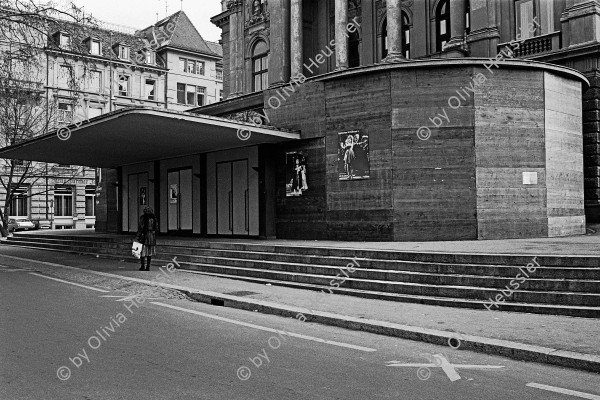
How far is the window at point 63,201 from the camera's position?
5469 centimetres

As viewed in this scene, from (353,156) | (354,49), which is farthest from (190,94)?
(353,156)

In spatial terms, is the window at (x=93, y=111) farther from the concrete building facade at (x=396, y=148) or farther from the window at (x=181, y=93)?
the concrete building facade at (x=396, y=148)

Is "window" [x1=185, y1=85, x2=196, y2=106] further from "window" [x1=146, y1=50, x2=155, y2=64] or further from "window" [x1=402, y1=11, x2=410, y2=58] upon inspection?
"window" [x1=402, y1=11, x2=410, y2=58]

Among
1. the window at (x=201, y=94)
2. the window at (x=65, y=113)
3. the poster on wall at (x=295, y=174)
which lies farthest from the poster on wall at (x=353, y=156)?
the window at (x=201, y=94)

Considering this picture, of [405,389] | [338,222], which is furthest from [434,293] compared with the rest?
[338,222]

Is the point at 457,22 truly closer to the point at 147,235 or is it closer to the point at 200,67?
the point at 147,235

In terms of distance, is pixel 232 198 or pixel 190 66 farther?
pixel 190 66

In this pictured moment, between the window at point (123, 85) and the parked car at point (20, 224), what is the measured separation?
16.6 metres

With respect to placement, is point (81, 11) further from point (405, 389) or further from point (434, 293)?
point (405, 389)

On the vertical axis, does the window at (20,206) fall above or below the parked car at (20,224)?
above

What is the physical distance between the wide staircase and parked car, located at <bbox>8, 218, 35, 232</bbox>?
3818 cm

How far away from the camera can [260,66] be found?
37.7m

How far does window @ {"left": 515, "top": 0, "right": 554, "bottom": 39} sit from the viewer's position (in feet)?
76.1

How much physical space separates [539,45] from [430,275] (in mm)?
15051
